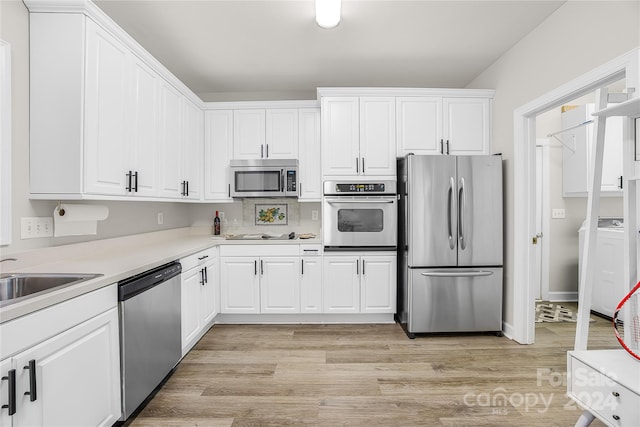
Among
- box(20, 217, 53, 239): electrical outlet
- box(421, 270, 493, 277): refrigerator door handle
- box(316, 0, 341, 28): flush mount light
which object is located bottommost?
box(421, 270, 493, 277): refrigerator door handle

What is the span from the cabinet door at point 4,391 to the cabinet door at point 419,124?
3189 millimetres

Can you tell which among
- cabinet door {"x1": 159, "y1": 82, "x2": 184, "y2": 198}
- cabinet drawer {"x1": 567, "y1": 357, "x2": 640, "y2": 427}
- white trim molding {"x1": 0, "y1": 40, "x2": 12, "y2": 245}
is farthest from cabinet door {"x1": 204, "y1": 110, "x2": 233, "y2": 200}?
cabinet drawer {"x1": 567, "y1": 357, "x2": 640, "y2": 427}

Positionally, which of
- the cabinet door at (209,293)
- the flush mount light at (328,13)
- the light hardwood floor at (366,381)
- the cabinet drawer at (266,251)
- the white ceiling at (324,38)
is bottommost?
the light hardwood floor at (366,381)

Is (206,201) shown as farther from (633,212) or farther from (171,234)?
(633,212)

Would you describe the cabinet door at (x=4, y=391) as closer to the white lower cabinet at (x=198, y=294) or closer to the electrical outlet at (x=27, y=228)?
the electrical outlet at (x=27, y=228)

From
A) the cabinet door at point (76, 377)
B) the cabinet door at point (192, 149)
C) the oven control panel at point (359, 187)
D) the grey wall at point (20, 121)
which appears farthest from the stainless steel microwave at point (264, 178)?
the cabinet door at point (76, 377)

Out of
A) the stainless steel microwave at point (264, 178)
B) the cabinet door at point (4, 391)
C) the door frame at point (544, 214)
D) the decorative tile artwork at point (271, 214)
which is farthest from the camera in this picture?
the door frame at point (544, 214)

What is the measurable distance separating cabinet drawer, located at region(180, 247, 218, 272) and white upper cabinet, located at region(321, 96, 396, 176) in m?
1.39

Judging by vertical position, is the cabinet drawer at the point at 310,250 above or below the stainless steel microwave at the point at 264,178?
below

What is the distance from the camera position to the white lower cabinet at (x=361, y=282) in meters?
3.38

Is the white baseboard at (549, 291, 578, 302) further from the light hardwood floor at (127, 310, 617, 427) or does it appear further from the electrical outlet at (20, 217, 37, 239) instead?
the electrical outlet at (20, 217, 37, 239)

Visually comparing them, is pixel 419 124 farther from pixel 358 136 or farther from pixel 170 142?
pixel 170 142

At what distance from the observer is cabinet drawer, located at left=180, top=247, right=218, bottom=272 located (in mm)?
2604

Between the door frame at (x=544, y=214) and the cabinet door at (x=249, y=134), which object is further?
the door frame at (x=544, y=214)
